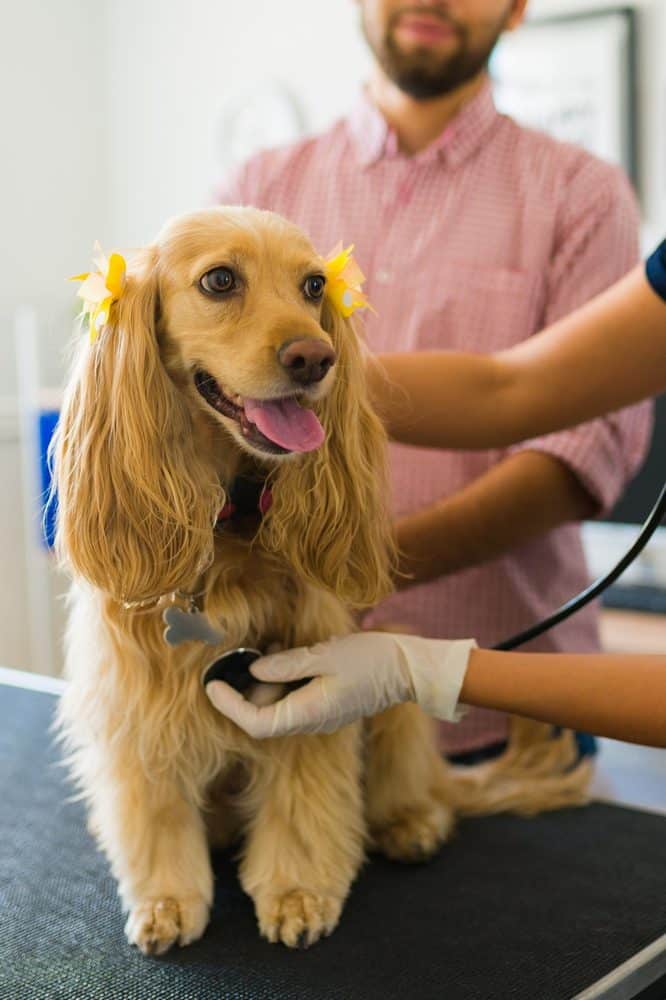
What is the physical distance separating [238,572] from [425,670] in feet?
0.67

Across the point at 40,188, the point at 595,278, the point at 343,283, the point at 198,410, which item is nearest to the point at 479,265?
the point at 595,278

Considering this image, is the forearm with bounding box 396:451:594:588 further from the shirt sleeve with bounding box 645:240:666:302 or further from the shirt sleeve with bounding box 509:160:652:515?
the shirt sleeve with bounding box 645:240:666:302

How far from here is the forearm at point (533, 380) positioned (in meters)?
1.31

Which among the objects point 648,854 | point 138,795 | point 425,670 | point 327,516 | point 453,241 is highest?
point 453,241

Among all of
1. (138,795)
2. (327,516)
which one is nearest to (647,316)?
(327,516)

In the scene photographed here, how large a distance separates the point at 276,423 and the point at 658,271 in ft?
1.59

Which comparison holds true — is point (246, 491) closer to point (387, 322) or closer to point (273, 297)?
point (273, 297)

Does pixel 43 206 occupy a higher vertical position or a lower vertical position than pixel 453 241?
lower

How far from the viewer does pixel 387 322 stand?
1.76 m

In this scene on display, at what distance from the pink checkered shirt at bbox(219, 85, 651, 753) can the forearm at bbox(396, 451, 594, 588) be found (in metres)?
0.06

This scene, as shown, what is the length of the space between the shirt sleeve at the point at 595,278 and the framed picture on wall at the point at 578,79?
5.92 feet

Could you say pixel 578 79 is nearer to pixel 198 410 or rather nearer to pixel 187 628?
pixel 198 410

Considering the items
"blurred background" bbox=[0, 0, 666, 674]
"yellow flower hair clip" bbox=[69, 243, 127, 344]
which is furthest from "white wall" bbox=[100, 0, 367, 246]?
"yellow flower hair clip" bbox=[69, 243, 127, 344]

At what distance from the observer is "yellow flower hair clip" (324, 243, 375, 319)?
45.6 inches
